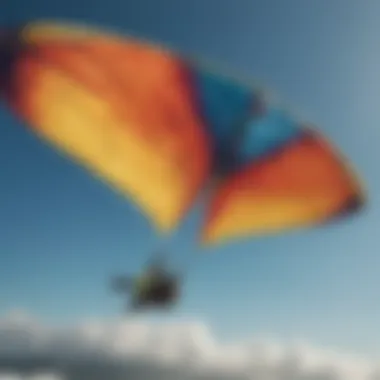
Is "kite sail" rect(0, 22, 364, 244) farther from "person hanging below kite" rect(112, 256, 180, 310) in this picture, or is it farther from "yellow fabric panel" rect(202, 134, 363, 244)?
"person hanging below kite" rect(112, 256, 180, 310)

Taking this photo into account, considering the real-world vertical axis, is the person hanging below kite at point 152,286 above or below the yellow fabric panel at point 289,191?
below

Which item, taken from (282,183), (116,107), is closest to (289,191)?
(282,183)

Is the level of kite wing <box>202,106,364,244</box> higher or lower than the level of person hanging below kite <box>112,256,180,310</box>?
higher

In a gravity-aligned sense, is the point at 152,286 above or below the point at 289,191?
below

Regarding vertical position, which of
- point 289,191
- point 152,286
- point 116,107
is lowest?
point 152,286

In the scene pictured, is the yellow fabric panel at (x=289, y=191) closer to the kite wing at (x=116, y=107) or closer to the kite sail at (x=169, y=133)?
the kite sail at (x=169, y=133)

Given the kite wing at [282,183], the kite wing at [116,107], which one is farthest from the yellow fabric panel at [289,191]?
the kite wing at [116,107]

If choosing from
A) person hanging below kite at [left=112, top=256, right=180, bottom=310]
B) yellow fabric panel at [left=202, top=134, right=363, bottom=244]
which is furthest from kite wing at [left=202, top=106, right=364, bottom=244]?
person hanging below kite at [left=112, top=256, right=180, bottom=310]

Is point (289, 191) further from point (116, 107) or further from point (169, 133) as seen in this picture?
point (116, 107)
